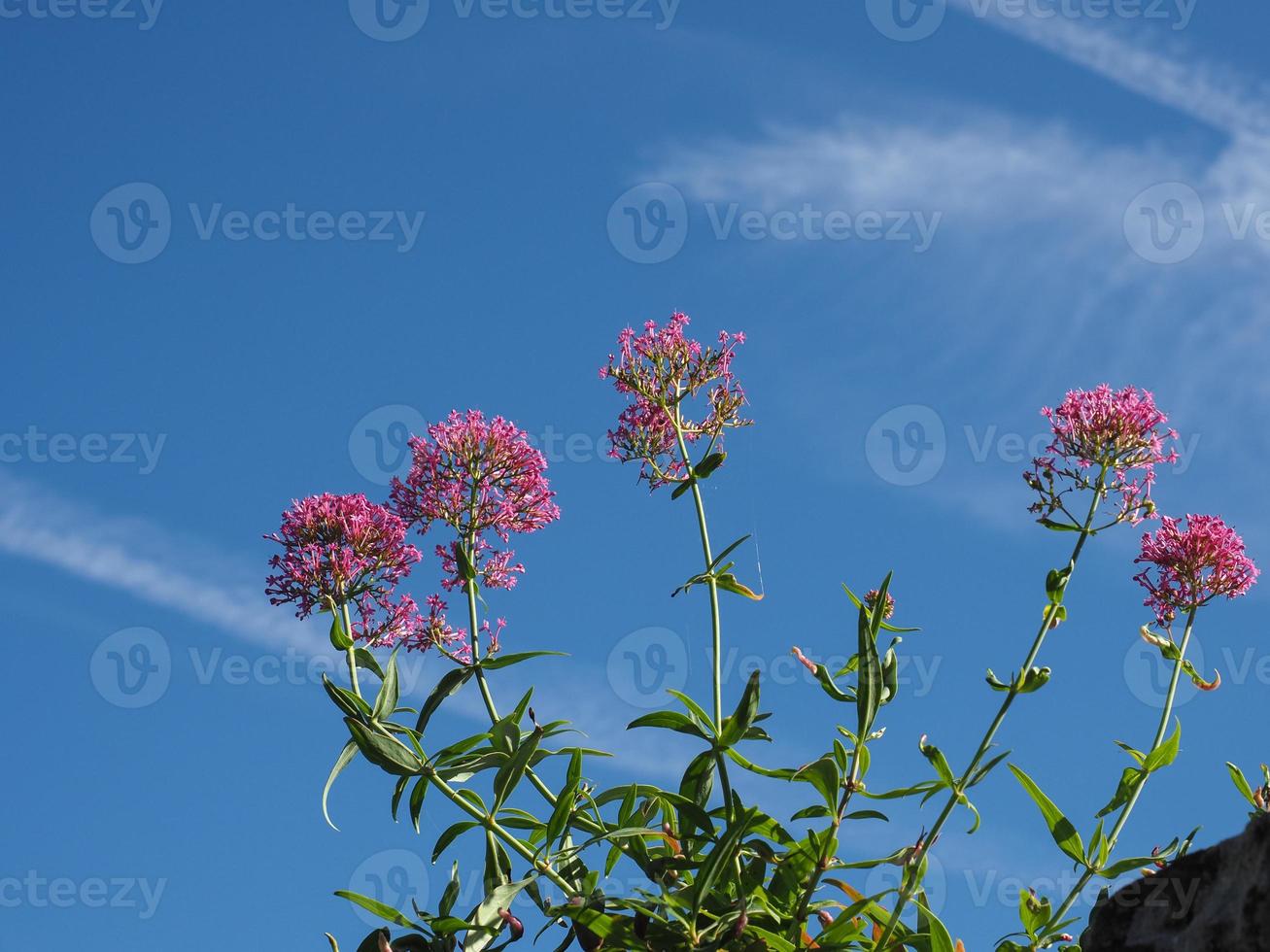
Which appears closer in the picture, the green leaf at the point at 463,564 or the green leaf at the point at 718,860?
the green leaf at the point at 718,860

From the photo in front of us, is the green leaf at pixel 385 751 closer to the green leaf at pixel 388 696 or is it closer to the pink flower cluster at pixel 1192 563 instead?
the green leaf at pixel 388 696

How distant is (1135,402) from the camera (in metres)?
4.69

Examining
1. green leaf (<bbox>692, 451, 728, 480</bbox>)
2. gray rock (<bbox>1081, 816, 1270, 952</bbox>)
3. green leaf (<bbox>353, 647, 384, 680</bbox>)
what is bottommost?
gray rock (<bbox>1081, 816, 1270, 952</bbox>)

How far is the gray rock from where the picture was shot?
113 inches

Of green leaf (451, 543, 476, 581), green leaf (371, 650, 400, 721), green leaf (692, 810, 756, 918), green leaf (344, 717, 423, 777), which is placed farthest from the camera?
green leaf (451, 543, 476, 581)

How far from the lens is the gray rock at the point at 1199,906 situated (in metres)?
2.87

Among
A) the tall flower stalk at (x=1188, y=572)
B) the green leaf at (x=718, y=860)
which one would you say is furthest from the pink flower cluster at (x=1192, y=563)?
the green leaf at (x=718, y=860)

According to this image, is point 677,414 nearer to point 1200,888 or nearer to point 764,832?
point 764,832

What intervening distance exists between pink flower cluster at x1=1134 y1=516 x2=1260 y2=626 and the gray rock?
176 centimetres

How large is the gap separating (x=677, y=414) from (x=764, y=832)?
1.68 metres

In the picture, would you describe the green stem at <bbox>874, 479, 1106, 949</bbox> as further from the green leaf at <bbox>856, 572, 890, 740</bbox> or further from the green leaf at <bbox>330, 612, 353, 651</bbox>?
the green leaf at <bbox>330, 612, 353, 651</bbox>

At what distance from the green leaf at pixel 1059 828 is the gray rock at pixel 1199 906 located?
98 cm

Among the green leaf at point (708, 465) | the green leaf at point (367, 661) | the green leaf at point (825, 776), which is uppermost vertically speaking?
the green leaf at point (708, 465)

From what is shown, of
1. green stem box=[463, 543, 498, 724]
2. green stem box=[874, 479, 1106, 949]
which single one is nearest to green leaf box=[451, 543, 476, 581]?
green stem box=[463, 543, 498, 724]
